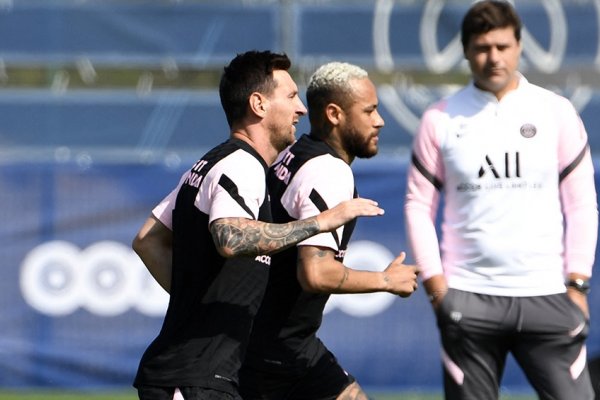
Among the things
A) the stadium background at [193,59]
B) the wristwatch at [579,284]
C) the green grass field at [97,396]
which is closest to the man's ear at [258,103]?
the wristwatch at [579,284]

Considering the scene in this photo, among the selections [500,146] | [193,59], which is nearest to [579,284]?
[500,146]

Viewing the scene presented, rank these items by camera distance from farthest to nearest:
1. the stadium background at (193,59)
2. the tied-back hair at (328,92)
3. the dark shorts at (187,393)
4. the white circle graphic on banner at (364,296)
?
the stadium background at (193,59)
the white circle graphic on banner at (364,296)
the tied-back hair at (328,92)
the dark shorts at (187,393)

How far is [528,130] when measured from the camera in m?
6.02

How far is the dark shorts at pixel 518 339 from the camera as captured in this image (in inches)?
235

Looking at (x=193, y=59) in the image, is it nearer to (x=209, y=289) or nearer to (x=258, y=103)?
(x=258, y=103)

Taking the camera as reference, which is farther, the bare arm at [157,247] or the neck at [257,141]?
the bare arm at [157,247]

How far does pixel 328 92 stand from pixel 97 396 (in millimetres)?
5294

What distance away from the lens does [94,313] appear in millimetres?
11508

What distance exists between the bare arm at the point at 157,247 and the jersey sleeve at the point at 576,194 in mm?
1768

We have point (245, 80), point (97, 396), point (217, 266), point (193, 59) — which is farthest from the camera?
point (193, 59)

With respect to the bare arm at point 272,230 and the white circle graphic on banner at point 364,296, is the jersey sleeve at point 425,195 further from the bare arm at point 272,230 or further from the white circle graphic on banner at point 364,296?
the white circle graphic on banner at point 364,296

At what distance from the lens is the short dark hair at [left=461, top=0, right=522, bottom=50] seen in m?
5.99

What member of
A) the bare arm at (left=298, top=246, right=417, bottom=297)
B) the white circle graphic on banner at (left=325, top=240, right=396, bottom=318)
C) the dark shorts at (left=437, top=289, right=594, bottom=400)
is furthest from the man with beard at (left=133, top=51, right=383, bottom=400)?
the white circle graphic on banner at (left=325, top=240, right=396, bottom=318)

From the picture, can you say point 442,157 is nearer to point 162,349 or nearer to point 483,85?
point 483,85
